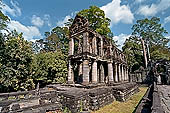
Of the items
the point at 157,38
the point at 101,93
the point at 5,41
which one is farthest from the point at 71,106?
the point at 157,38

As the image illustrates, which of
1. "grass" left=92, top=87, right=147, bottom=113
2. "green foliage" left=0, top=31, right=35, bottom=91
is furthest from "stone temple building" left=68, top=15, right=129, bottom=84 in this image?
"green foliage" left=0, top=31, right=35, bottom=91

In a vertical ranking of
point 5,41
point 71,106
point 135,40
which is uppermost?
point 135,40

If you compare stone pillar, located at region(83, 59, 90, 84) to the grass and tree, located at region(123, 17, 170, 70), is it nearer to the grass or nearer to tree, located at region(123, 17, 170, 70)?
the grass

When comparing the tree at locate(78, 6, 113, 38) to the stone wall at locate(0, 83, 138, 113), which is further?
the tree at locate(78, 6, 113, 38)

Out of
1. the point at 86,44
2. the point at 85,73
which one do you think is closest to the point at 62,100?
the point at 85,73

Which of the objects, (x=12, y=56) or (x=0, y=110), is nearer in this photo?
(x=0, y=110)

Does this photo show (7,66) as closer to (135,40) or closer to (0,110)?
(0,110)

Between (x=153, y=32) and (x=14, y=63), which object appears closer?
(x=14, y=63)

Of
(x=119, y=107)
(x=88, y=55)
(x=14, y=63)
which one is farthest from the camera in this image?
(x=14, y=63)

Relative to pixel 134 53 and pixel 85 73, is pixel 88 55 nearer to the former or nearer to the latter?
pixel 85 73

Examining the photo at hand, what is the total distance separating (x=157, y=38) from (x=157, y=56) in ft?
29.0

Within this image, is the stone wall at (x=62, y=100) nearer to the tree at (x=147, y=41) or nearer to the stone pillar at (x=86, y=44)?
the stone pillar at (x=86, y=44)

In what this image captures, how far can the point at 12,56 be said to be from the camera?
1233 centimetres

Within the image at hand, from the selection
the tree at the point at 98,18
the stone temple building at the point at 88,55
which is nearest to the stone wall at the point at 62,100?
the stone temple building at the point at 88,55
